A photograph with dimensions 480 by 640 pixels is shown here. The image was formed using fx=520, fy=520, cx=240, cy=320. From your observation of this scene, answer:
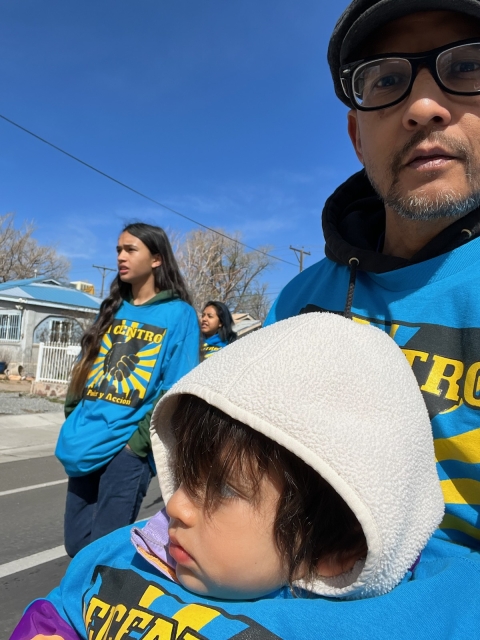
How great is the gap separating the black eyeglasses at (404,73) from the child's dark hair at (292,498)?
2.93 feet

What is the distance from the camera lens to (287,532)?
926 mm

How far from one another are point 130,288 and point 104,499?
144 cm

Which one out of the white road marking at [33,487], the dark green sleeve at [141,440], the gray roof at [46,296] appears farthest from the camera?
the gray roof at [46,296]

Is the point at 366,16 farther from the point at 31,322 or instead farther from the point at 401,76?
the point at 31,322

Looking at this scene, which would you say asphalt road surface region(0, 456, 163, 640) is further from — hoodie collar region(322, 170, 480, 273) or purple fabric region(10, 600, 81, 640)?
hoodie collar region(322, 170, 480, 273)

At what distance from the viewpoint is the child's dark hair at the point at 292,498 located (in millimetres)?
918

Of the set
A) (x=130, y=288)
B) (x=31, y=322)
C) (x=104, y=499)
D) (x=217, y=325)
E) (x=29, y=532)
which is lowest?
(x=29, y=532)

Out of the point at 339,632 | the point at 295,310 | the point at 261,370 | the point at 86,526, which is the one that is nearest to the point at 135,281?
the point at 86,526

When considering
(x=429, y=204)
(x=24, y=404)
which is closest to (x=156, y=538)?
(x=429, y=204)

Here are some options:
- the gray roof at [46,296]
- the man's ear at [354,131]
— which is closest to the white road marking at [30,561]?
the man's ear at [354,131]

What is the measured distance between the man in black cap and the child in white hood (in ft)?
0.43

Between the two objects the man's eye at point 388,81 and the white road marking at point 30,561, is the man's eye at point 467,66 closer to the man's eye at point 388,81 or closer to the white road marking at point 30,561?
the man's eye at point 388,81

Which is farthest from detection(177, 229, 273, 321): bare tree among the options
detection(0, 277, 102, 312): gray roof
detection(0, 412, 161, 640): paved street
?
detection(0, 412, 161, 640): paved street

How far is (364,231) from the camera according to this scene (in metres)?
1.58
